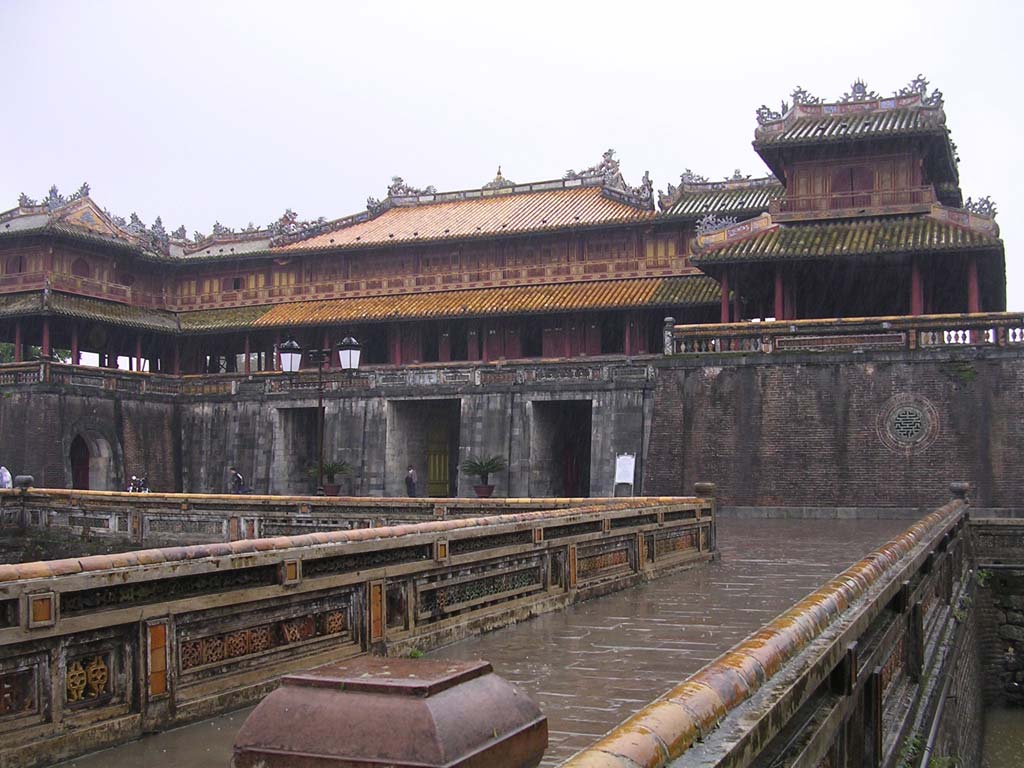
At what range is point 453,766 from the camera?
234 cm

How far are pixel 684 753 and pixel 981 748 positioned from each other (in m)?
15.4

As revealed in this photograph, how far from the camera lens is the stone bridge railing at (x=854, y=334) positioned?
2425 centimetres

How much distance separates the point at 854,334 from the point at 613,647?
63.8 feet

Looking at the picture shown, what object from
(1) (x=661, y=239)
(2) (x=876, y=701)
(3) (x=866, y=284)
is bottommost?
(2) (x=876, y=701)

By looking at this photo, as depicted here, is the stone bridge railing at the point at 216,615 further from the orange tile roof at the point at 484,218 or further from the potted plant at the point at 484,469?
the orange tile roof at the point at 484,218

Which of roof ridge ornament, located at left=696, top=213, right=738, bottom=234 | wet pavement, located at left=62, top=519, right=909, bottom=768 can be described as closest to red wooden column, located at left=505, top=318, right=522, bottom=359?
roof ridge ornament, located at left=696, top=213, right=738, bottom=234

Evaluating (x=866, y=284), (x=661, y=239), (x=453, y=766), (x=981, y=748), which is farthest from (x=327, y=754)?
(x=661, y=239)

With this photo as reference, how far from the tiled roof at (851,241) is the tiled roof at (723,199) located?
4341 mm

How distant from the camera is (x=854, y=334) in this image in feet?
83.6

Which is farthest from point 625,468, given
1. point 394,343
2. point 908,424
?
point 394,343

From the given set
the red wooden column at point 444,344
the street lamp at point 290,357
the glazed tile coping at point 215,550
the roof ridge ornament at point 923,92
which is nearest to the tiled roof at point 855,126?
the roof ridge ornament at point 923,92

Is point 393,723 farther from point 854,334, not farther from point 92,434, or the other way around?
point 92,434

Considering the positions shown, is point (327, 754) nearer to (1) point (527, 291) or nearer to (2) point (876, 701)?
(2) point (876, 701)

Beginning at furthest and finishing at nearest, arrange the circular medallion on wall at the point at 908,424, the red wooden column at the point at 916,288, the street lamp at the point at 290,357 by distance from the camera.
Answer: the red wooden column at the point at 916,288 < the circular medallion on wall at the point at 908,424 < the street lamp at the point at 290,357
